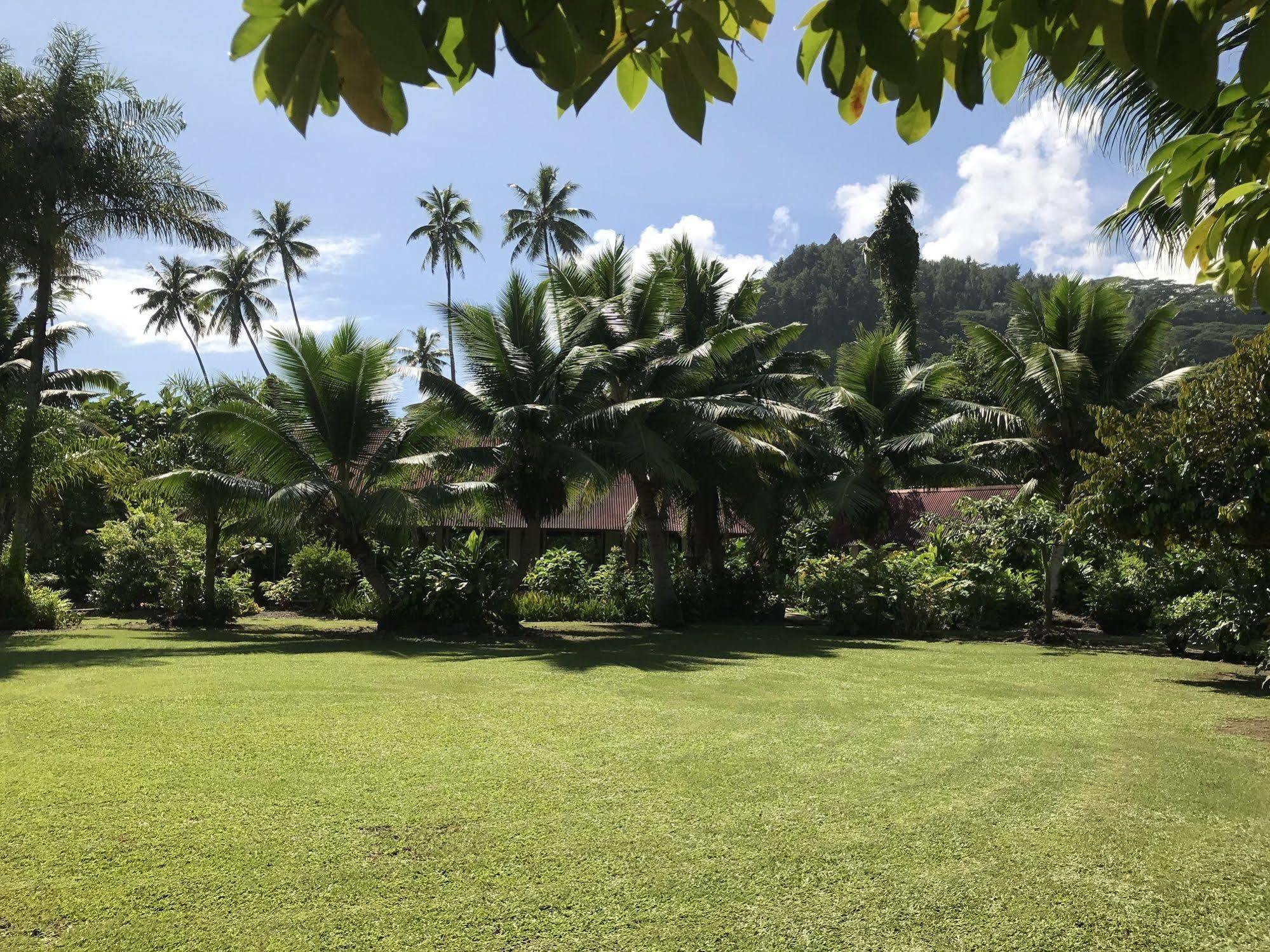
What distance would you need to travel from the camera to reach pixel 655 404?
16797 millimetres

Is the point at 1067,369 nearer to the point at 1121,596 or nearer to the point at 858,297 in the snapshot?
the point at 1121,596

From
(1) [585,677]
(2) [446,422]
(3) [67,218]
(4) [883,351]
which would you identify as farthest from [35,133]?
(4) [883,351]

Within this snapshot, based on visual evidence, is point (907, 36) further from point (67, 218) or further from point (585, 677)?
point (67, 218)

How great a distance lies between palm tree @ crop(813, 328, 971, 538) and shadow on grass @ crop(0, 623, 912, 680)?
5.37 meters

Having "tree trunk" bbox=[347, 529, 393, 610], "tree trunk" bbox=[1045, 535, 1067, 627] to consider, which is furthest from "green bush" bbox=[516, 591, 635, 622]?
"tree trunk" bbox=[1045, 535, 1067, 627]

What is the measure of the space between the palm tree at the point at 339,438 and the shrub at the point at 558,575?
5090mm

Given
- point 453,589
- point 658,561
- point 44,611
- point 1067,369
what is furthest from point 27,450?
point 1067,369

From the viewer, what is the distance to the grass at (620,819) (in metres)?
3.30

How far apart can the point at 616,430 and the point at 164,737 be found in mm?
12046

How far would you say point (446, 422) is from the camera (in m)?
16.7

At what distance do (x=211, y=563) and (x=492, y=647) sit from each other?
22.9 feet

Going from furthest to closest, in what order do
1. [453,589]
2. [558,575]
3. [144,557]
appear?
[558,575] → [144,557] → [453,589]

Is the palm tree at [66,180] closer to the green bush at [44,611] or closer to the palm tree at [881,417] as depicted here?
the green bush at [44,611]

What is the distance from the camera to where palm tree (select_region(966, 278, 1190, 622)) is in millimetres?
17531
